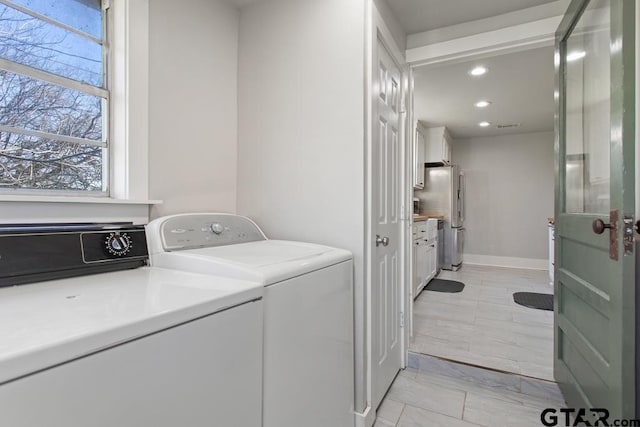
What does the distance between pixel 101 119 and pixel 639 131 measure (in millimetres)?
2064

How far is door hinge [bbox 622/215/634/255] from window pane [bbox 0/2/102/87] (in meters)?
2.07

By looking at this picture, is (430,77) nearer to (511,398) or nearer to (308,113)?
(308,113)

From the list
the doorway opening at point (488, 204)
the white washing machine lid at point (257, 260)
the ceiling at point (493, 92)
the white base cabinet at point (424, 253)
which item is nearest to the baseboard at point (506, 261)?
the doorway opening at point (488, 204)

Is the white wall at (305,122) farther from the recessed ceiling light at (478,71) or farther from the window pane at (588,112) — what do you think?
the recessed ceiling light at (478,71)

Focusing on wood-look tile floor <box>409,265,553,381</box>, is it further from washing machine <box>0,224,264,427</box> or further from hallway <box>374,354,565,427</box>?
washing machine <box>0,224,264,427</box>

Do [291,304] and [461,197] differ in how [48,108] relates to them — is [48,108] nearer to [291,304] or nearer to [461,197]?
[291,304]

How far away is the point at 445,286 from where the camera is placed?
405 centimetres

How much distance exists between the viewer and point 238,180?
6.15 feet

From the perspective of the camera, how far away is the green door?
1.09 meters

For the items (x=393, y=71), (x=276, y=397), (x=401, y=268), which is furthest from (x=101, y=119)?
(x=401, y=268)

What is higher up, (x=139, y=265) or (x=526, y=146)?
(x=526, y=146)

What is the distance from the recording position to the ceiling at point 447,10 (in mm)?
1815

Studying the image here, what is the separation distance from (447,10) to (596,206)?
1344 mm

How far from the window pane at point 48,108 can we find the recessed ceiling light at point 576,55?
2.21 m
